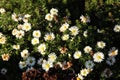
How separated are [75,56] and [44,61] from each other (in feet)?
1.50

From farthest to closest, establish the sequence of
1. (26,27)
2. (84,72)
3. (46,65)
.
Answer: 1. (26,27)
2. (46,65)
3. (84,72)

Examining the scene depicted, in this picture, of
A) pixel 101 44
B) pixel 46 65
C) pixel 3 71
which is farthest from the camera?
pixel 3 71

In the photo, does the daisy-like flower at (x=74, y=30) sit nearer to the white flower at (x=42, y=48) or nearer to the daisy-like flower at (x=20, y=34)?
the white flower at (x=42, y=48)

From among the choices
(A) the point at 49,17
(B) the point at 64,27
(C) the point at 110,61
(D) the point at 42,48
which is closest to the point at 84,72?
(C) the point at 110,61

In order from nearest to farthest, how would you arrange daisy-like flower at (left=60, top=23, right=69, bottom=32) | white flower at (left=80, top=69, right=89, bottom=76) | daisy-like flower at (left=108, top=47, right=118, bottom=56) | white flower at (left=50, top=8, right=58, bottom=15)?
1. white flower at (left=80, top=69, right=89, bottom=76)
2. daisy-like flower at (left=108, top=47, right=118, bottom=56)
3. daisy-like flower at (left=60, top=23, right=69, bottom=32)
4. white flower at (left=50, top=8, right=58, bottom=15)

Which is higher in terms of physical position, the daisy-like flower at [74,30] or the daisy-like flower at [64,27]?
the daisy-like flower at [64,27]

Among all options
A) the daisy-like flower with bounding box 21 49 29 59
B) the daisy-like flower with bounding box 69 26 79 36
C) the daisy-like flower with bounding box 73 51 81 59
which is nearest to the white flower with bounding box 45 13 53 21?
the daisy-like flower with bounding box 69 26 79 36

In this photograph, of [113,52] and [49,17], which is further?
[49,17]

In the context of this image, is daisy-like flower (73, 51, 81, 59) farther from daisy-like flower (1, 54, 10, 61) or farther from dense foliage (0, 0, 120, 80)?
daisy-like flower (1, 54, 10, 61)

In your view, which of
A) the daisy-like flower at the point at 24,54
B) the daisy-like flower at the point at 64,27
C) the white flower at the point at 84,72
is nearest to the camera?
the white flower at the point at 84,72

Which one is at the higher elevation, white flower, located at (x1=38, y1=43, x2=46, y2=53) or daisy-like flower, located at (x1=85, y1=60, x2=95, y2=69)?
white flower, located at (x1=38, y1=43, x2=46, y2=53)

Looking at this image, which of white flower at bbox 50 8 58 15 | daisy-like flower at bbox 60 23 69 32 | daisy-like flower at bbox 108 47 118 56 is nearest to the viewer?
daisy-like flower at bbox 108 47 118 56

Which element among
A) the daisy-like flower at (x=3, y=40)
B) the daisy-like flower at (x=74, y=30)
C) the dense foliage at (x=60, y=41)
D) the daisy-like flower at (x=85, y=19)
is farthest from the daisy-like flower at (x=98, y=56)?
the daisy-like flower at (x=3, y=40)

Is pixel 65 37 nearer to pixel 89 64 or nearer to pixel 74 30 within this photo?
pixel 74 30
